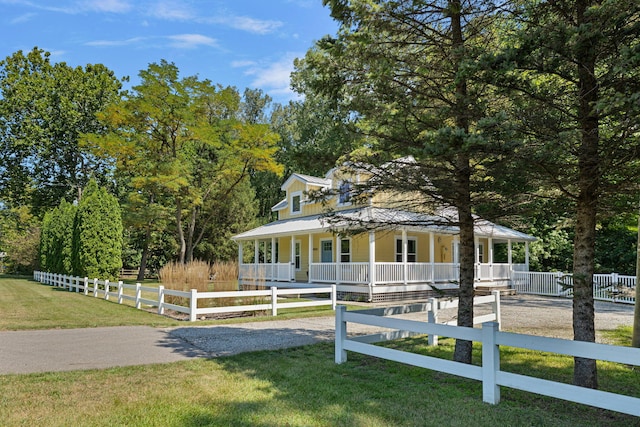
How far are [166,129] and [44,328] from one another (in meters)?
17.0

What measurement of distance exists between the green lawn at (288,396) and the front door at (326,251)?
14607mm

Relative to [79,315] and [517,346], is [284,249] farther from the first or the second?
[517,346]

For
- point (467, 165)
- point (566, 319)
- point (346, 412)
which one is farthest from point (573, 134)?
point (566, 319)

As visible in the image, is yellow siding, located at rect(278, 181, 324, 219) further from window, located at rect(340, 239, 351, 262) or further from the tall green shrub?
the tall green shrub

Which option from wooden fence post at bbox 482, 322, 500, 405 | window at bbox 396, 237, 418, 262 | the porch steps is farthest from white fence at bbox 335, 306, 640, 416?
the porch steps

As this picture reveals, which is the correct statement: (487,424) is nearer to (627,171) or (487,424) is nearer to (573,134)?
(573,134)

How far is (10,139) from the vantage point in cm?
3675

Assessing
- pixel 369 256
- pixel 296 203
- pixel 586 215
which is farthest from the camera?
pixel 296 203

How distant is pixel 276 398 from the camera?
482 centimetres

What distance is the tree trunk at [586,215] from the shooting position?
4762 millimetres

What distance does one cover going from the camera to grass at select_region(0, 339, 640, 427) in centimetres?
418

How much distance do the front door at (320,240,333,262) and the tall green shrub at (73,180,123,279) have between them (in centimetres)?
1015

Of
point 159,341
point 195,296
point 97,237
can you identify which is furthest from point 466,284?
point 97,237

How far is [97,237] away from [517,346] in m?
20.8
